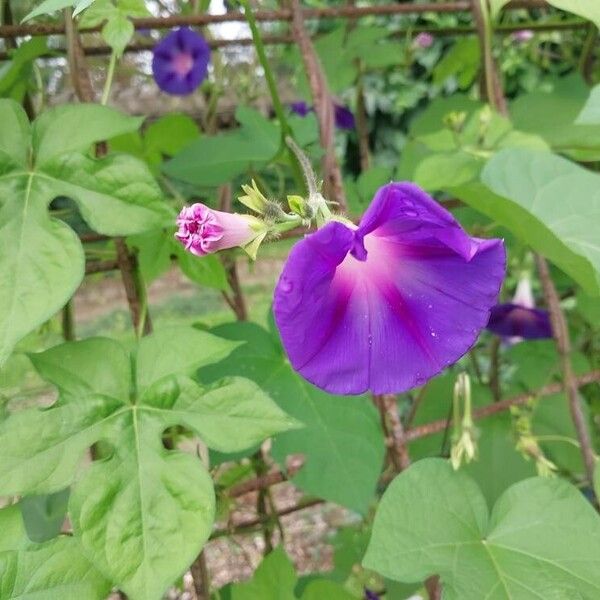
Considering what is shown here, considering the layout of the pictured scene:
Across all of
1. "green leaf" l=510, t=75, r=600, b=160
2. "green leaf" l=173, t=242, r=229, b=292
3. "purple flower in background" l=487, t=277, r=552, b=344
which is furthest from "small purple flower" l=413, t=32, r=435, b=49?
"green leaf" l=173, t=242, r=229, b=292

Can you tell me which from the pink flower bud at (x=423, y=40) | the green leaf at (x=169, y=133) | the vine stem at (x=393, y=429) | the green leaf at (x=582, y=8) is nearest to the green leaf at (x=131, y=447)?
the vine stem at (x=393, y=429)

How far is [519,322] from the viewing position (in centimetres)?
124

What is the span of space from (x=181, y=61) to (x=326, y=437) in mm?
806

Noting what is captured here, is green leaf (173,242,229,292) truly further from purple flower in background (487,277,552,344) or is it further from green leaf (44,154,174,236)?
purple flower in background (487,277,552,344)

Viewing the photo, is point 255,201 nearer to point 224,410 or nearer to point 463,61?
point 224,410

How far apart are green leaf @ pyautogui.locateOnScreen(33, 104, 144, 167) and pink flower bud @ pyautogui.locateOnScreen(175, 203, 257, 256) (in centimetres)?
21

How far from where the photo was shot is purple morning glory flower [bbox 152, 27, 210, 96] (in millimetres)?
1251

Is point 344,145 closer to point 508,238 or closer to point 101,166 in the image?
point 508,238

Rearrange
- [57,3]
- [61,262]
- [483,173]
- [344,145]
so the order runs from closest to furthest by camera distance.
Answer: [57,3] → [61,262] → [483,173] → [344,145]

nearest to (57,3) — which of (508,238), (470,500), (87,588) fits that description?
(87,588)

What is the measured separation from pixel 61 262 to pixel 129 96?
389cm

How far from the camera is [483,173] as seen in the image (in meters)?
0.85

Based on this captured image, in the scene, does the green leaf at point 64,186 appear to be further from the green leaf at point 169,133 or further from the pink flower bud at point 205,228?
the green leaf at point 169,133

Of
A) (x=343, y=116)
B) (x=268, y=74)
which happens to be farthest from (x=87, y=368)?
(x=343, y=116)
